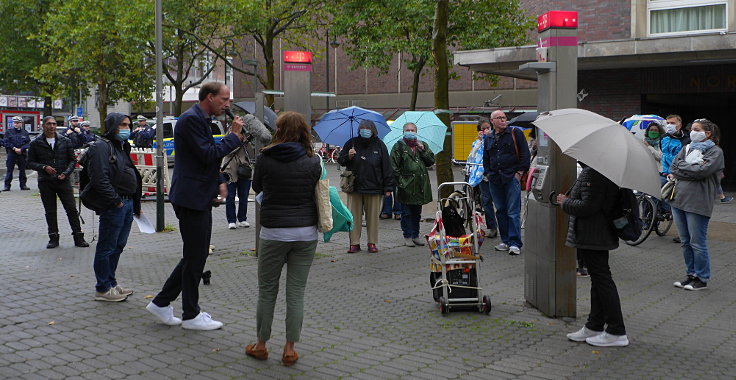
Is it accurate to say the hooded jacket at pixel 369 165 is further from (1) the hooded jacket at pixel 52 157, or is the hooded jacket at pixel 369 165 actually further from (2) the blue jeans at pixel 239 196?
(1) the hooded jacket at pixel 52 157

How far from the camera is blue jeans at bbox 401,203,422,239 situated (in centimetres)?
1088

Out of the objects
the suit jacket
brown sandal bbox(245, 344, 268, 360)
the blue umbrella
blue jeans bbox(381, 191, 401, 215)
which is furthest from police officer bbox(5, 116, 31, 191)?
brown sandal bbox(245, 344, 268, 360)

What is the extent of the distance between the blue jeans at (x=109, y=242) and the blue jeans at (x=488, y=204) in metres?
5.80

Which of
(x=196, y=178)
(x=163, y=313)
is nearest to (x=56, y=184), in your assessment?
(x=163, y=313)

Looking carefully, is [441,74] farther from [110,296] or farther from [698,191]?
[110,296]

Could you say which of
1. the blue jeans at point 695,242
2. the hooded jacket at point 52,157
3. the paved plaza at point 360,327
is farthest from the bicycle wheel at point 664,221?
Result: the hooded jacket at point 52,157

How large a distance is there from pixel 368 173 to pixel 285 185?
16.7ft

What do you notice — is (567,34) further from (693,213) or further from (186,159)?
(186,159)

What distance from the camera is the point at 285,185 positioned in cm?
520

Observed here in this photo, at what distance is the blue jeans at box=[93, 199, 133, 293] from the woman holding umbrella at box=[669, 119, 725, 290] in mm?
5668

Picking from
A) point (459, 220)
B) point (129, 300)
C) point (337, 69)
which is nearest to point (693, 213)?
point (459, 220)

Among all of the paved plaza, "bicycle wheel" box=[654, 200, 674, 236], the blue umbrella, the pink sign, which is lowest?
the paved plaza

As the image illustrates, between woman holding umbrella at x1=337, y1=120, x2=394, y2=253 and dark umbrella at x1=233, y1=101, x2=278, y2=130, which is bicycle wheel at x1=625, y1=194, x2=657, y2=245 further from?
dark umbrella at x1=233, y1=101, x2=278, y2=130

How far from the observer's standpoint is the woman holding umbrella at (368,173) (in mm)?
10258
